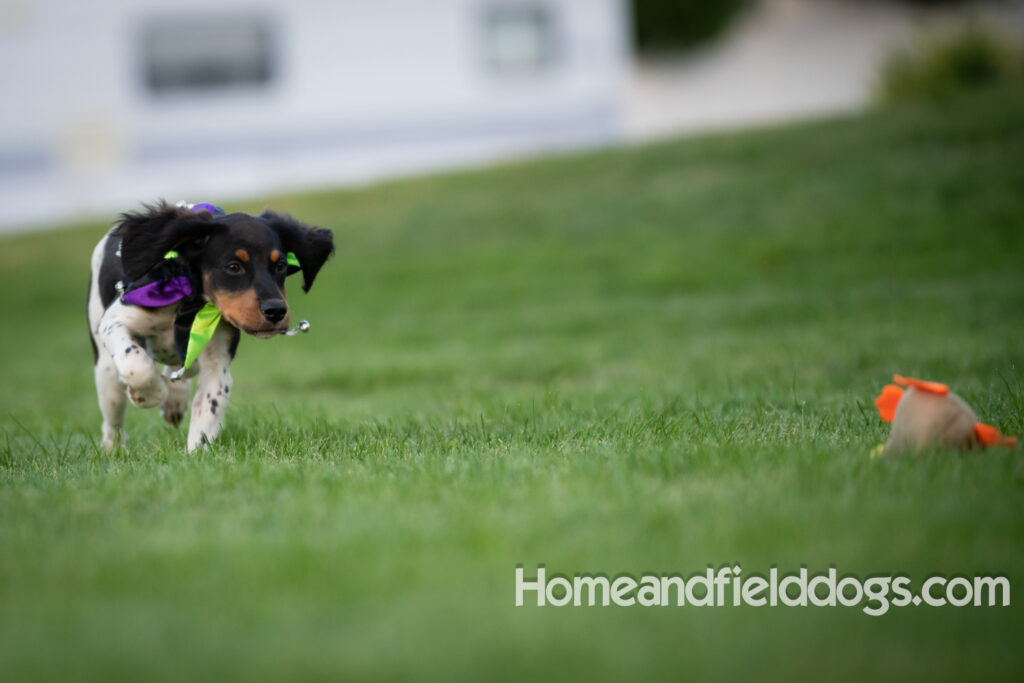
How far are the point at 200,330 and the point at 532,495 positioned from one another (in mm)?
2132

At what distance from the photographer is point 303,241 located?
5.49 metres

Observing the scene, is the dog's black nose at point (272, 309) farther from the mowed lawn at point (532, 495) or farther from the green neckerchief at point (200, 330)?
the mowed lawn at point (532, 495)

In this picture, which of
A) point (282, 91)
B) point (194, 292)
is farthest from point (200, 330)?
point (282, 91)

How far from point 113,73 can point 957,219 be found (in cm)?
1827

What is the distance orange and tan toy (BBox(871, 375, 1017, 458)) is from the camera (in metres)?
4.18

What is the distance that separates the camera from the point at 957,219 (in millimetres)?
14188

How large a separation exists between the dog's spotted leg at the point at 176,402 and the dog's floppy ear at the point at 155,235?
112 centimetres

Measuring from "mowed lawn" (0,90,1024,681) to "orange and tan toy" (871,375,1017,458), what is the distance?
19 cm

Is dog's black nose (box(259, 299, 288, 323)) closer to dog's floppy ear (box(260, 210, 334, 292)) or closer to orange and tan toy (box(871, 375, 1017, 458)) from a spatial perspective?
dog's floppy ear (box(260, 210, 334, 292))

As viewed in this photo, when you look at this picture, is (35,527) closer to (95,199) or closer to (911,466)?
(911,466)

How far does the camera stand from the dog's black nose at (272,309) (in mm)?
4820

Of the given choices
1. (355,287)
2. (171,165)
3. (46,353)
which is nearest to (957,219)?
(355,287)

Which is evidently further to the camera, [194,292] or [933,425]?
[194,292]

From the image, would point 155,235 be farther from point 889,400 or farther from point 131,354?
point 889,400
